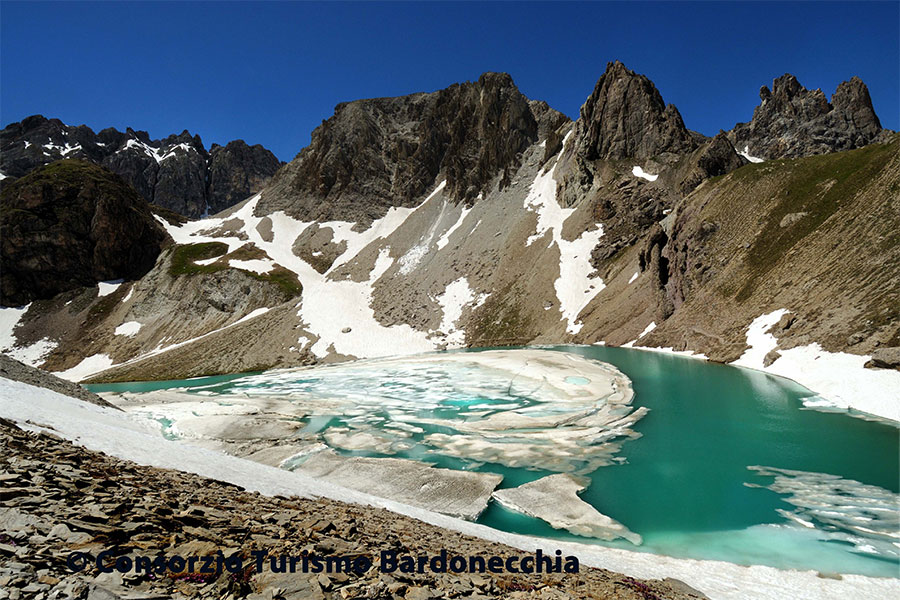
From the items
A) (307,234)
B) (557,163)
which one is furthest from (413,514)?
(307,234)

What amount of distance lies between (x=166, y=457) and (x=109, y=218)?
145 metres

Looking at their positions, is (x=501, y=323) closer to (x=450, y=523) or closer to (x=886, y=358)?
(x=886, y=358)

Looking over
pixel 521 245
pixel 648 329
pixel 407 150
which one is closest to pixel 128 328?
pixel 521 245

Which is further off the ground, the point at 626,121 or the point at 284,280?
the point at 626,121

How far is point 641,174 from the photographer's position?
87312mm

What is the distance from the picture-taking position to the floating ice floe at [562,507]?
475 inches

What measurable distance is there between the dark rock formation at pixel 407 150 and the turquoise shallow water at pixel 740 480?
10308 cm

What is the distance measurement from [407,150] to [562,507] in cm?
15122

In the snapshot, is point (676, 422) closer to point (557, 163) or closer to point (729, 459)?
point (729, 459)

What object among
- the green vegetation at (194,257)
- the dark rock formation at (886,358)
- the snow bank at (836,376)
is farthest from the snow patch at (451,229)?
the dark rock formation at (886,358)

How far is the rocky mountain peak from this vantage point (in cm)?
9025

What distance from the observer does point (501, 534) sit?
11.1 meters

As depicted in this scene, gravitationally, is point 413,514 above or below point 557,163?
below

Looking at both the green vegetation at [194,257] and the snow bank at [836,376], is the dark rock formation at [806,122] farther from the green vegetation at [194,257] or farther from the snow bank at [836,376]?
the green vegetation at [194,257]
